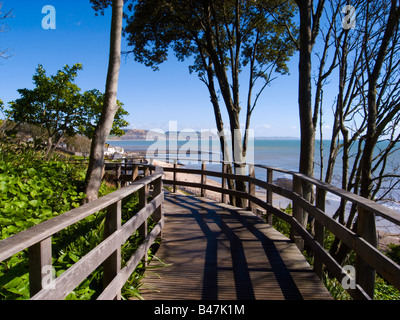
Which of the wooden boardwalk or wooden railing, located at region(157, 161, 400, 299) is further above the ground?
wooden railing, located at region(157, 161, 400, 299)

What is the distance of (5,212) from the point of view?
142 inches

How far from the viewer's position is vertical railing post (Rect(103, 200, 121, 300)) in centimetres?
254

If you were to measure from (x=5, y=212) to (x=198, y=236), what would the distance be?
9.11ft

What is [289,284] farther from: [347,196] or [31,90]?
[31,90]

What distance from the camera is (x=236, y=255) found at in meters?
4.08

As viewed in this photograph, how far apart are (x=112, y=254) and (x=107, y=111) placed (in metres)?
3.60

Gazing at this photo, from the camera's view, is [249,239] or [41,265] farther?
[249,239]

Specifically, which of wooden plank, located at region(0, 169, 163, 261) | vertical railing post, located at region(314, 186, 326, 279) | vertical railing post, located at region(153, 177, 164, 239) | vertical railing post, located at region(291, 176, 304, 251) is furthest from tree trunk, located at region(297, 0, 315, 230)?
wooden plank, located at region(0, 169, 163, 261)

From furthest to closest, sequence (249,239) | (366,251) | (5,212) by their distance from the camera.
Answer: (249,239) < (5,212) < (366,251)

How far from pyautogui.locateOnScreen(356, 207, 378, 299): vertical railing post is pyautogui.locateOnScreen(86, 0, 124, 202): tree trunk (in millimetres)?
4425

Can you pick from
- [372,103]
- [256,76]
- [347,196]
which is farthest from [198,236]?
[256,76]

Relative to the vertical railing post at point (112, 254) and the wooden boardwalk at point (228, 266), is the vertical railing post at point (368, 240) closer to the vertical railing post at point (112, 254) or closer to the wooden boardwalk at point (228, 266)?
the wooden boardwalk at point (228, 266)

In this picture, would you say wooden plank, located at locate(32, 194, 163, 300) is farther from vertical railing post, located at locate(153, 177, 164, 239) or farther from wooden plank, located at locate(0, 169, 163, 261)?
vertical railing post, located at locate(153, 177, 164, 239)

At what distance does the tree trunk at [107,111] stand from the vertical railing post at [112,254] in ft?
10.1
